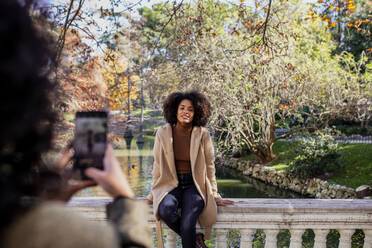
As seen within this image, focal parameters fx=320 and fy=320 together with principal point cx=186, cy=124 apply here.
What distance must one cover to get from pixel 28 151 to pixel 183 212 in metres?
1.98

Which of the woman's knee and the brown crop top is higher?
the brown crop top

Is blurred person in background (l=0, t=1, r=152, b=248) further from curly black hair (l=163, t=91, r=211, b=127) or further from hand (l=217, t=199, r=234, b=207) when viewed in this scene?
curly black hair (l=163, t=91, r=211, b=127)

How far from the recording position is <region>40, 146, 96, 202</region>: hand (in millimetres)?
740

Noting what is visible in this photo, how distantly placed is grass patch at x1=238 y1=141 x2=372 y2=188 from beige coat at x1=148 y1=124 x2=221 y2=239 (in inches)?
281

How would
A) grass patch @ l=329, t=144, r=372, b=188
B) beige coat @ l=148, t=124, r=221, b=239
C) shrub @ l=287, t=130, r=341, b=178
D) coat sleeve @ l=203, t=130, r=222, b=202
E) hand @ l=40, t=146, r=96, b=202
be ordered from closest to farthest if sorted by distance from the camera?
hand @ l=40, t=146, r=96, b=202 → beige coat @ l=148, t=124, r=221, b=239 → coat sleeve @ l=203, t=130, r=222, b=202 → grass patch @ l=329, t=144, r=372, b=188 → shrub @ l=287, t=130, r=341, b=178

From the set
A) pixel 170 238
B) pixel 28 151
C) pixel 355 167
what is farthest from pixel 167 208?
pixel 355 167

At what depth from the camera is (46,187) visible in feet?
2.41

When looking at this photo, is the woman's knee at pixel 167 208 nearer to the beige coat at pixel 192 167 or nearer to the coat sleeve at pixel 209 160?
the beige coat at pixel 192 167

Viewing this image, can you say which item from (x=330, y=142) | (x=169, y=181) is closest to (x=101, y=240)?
(x=169, y=181)

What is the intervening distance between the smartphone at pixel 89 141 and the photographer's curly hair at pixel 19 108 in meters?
0.18

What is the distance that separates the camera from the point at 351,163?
9.83 metres

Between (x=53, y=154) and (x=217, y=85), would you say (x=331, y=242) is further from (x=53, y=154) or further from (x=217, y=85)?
(x=53, y=154)

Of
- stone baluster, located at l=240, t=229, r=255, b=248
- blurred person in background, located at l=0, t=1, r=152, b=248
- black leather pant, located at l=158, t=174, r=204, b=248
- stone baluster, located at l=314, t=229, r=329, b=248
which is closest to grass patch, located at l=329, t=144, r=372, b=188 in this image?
stone baluster, located at l=314, t=229, r=329, b=248

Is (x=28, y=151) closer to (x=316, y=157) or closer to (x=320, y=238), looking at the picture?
(x=320, y=238)
